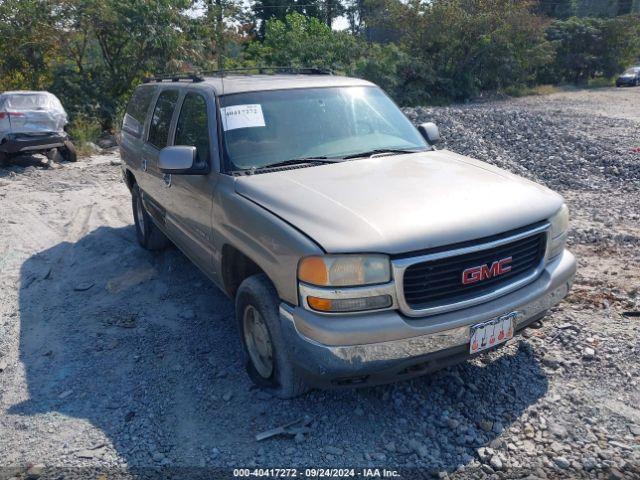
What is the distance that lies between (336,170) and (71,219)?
5506 mm

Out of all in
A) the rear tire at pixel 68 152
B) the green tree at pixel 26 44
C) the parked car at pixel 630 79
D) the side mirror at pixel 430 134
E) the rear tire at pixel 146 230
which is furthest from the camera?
the parked car at pixel 630 79

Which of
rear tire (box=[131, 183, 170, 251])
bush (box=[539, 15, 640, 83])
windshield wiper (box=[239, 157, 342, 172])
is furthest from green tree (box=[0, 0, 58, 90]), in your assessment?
bush (box=[539, 15, 640, 83])

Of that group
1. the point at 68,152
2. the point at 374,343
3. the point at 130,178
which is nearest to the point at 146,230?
the point at 130,178

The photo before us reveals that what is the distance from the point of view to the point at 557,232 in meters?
3.52

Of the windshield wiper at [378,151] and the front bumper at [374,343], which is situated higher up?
the windshield wiper at [378,151]

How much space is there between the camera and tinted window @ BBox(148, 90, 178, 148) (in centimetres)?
502

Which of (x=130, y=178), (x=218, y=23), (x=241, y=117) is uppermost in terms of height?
(x=218, y=23)

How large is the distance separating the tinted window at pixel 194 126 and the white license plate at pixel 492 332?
2.16 metres

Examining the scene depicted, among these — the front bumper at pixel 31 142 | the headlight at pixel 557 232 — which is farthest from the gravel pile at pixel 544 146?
the front bumper at pixel 31 142

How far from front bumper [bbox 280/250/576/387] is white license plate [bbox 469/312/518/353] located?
4 cm

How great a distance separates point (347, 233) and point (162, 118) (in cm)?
302

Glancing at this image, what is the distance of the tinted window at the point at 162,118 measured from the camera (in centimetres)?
502

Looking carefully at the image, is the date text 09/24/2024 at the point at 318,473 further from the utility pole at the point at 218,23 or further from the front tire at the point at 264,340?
the utility pole at the point at 218,23

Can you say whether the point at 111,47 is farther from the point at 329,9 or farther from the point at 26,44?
the point at 329,9
